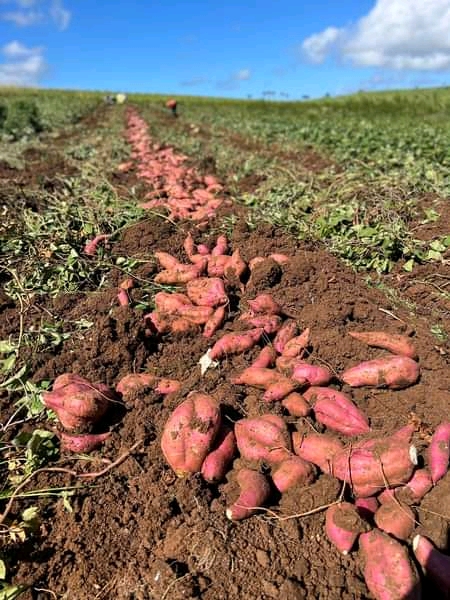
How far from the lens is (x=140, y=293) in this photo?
10.6ft

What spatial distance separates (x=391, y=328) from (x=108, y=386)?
1.53 meters

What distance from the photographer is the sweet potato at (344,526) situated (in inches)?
68.8

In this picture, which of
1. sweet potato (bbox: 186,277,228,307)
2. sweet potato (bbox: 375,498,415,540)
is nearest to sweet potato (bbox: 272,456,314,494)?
sweet potato (bbox: 375,498,415,540)

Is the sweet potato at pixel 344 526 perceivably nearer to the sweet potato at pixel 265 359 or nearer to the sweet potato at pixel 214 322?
the sweet potato at pixel 265 359

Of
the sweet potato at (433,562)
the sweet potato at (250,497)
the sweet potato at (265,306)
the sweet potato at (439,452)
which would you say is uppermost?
the sweet potato at (265,306)

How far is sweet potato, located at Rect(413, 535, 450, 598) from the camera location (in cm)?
161

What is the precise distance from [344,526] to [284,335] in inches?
43.0

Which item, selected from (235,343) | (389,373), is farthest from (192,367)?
(389,373)

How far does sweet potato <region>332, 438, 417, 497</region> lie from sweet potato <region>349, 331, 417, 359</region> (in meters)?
0.63

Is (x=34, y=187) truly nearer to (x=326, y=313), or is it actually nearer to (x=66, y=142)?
(x=326, y=313)

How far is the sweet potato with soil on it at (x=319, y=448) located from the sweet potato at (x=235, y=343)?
63 cm

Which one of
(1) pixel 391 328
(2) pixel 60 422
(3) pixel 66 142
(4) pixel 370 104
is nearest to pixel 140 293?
(2) pixel 60 422

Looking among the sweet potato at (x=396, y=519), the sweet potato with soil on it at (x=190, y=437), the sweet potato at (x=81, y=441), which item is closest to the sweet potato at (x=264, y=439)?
the sweet potato with soil on it at (x=190, y=437)

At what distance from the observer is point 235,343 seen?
8.52 feet
